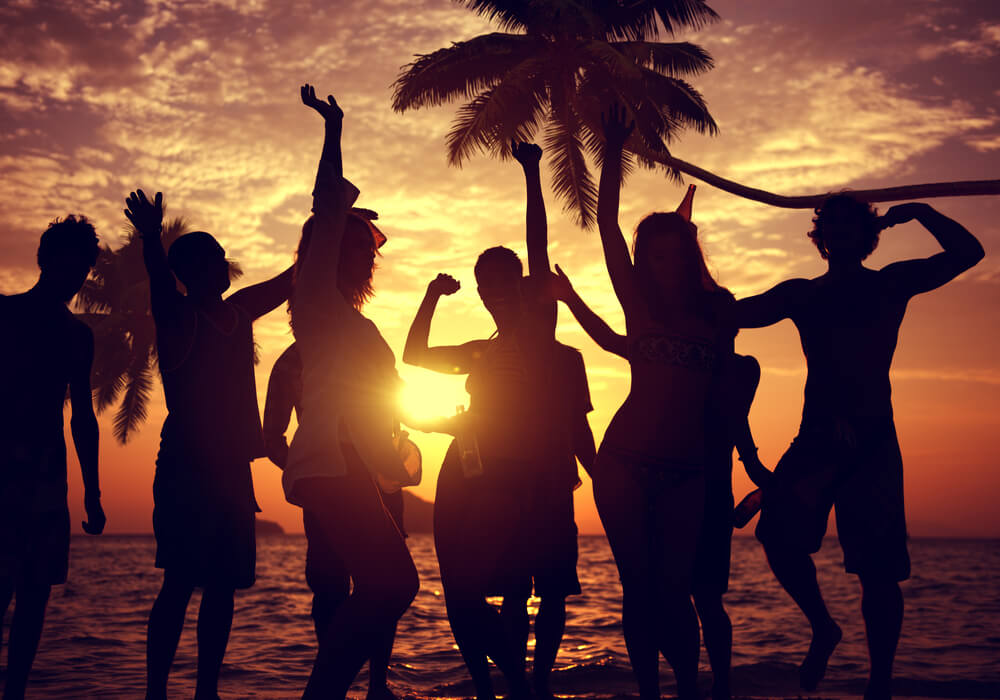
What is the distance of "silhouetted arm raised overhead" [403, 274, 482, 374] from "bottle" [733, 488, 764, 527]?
1.62m

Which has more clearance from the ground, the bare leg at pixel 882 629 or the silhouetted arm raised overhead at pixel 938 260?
the silhouetted arm raised overhead at pixel 938 260

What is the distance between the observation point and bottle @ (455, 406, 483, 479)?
397 cm

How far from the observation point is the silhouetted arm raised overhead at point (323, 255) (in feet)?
9.80

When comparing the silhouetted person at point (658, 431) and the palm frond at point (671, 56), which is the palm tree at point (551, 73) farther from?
the silhouetted person at point (658, 431)

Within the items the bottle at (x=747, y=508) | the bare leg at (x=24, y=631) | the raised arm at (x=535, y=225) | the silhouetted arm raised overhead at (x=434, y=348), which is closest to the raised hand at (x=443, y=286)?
the silhouetted arm raised overhead at (x=434, y=348)

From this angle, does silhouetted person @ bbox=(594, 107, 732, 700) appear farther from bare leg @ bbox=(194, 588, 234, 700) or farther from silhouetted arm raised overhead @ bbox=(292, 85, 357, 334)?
bare leg @ bbox=(194, 588, 234, 700)

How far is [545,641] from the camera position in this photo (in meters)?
4.72

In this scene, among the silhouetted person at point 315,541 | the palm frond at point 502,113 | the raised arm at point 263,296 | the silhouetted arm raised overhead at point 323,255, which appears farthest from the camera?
the palm frond at point 502,113

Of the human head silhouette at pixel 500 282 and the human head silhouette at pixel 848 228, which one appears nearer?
the human head silhouette at pixel 848 228

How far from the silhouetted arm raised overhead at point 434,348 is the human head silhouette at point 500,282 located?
6.5 inches

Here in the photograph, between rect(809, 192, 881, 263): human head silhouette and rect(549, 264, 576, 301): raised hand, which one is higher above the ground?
rect(809, 192, 881, 263): human head silhouette

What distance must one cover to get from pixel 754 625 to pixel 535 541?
388 inches

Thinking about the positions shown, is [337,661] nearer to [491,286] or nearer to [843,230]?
[491,286]

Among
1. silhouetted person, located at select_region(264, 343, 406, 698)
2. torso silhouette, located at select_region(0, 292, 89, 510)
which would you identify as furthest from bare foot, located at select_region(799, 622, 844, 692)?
torso silhouette, located at select_region(0, 292, 89, 510)
